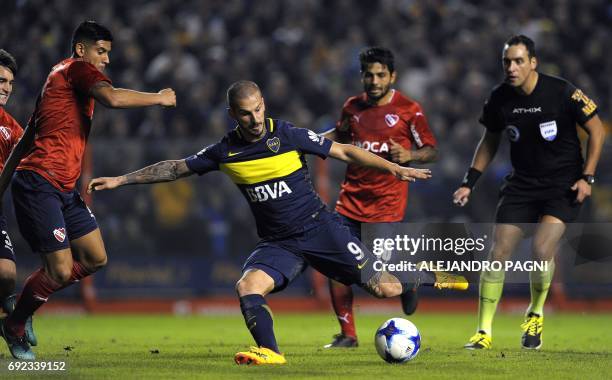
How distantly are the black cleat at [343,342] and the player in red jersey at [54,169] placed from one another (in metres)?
2.38

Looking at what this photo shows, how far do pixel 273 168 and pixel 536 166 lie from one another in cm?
260

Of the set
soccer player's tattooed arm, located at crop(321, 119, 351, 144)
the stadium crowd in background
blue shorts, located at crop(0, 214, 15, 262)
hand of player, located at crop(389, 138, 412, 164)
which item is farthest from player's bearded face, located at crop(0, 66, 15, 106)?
the stadium crowd in background

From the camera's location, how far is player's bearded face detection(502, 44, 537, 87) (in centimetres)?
883

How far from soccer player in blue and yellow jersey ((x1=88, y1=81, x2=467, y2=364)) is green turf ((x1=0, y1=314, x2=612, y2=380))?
26.2 inches

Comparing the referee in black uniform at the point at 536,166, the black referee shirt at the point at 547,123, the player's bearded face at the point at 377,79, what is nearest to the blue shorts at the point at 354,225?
the referee in black uniform at the point at 536,166

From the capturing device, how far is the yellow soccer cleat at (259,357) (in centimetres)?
720

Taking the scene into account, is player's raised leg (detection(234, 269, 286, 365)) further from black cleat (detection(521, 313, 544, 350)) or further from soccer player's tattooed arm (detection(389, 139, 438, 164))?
black cleat (detection(521, 313, 544, 350))

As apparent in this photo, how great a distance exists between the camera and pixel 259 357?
7199mm

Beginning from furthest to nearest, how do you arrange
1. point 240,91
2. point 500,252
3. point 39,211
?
point 500,252 → point 39,211 → point 240,91

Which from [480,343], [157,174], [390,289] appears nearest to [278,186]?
[157,174]

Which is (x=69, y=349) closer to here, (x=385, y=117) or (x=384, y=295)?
(x=384, y=295)

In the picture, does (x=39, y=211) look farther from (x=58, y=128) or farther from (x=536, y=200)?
(x=536, y=200)

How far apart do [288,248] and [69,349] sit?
87.8 inches

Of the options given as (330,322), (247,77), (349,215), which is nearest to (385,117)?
(349,215)
